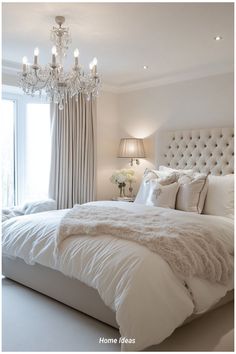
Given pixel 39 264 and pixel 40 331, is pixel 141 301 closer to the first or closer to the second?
pixel 40 331

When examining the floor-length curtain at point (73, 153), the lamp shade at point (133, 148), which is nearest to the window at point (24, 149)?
the floor-length curtain at point (73, 153)

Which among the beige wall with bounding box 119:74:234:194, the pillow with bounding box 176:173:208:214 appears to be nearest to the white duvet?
the pillow with bounding box 176:173:208:214

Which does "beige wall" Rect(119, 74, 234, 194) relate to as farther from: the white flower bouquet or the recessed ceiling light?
the recessed ceiling light

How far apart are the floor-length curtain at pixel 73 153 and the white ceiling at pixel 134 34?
786 mm

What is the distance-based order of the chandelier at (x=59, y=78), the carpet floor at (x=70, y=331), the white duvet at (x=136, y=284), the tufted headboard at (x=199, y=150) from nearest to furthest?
the white duvet at (x=136, y=284)
the carpet floor at (x=70, y=331)
the chandelier at (x=59, y=78)
the tufted headboard at (x=199, y=150)

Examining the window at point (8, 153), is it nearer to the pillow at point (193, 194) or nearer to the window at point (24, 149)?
the window at point (24, 149)

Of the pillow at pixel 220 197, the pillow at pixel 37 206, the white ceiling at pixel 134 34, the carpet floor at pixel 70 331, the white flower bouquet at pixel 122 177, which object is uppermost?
the white ceiling at pixel 134 34

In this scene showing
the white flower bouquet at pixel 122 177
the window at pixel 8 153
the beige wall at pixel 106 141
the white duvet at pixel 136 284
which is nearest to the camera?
the white duvet at pixel 136 284

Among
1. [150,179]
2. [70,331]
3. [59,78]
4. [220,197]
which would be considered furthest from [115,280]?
[150,179]

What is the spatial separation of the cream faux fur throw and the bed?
6 cm

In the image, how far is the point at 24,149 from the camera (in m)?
5.12

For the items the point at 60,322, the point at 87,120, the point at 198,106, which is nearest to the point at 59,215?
the point at 60,322

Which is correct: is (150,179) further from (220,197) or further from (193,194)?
(220,197)

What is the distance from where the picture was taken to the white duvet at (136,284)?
2.15 meters
